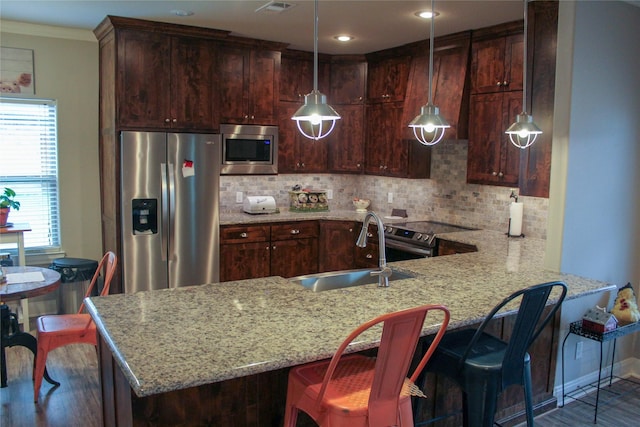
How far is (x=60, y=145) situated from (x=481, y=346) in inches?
160

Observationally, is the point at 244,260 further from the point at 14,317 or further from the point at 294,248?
the point at 14,317

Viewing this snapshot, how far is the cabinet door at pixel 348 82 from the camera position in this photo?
18.6 feet

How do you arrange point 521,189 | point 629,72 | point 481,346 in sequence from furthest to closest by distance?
point 521,189 → point 629,72 → point 481,346

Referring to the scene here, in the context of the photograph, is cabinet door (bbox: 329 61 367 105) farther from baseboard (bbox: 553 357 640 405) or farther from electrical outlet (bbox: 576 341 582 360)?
baseboard (bbox: 553 357 640 405)

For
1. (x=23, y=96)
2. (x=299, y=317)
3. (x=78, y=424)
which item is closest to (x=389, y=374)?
(x=299, y=317)

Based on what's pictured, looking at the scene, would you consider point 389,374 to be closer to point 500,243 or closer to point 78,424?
point 78,424

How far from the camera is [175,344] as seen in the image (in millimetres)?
1929

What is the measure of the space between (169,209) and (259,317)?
2.62 meters

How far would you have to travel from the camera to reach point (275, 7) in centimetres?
380

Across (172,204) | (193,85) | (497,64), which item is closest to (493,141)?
(497,64)

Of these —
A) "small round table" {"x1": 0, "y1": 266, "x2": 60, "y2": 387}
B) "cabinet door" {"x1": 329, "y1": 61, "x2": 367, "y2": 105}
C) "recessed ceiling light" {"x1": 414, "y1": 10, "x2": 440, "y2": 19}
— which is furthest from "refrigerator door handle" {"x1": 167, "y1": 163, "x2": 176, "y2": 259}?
"recessed ceiling light" {"x1": 414, "y1": 10, "x2": 440, "y2": 19}

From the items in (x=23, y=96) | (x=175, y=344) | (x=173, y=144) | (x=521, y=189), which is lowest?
(x=175, y=344)

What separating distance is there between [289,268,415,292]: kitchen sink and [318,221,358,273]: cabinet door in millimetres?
2066

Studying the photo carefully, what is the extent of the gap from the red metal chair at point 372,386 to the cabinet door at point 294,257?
10.2 ft
